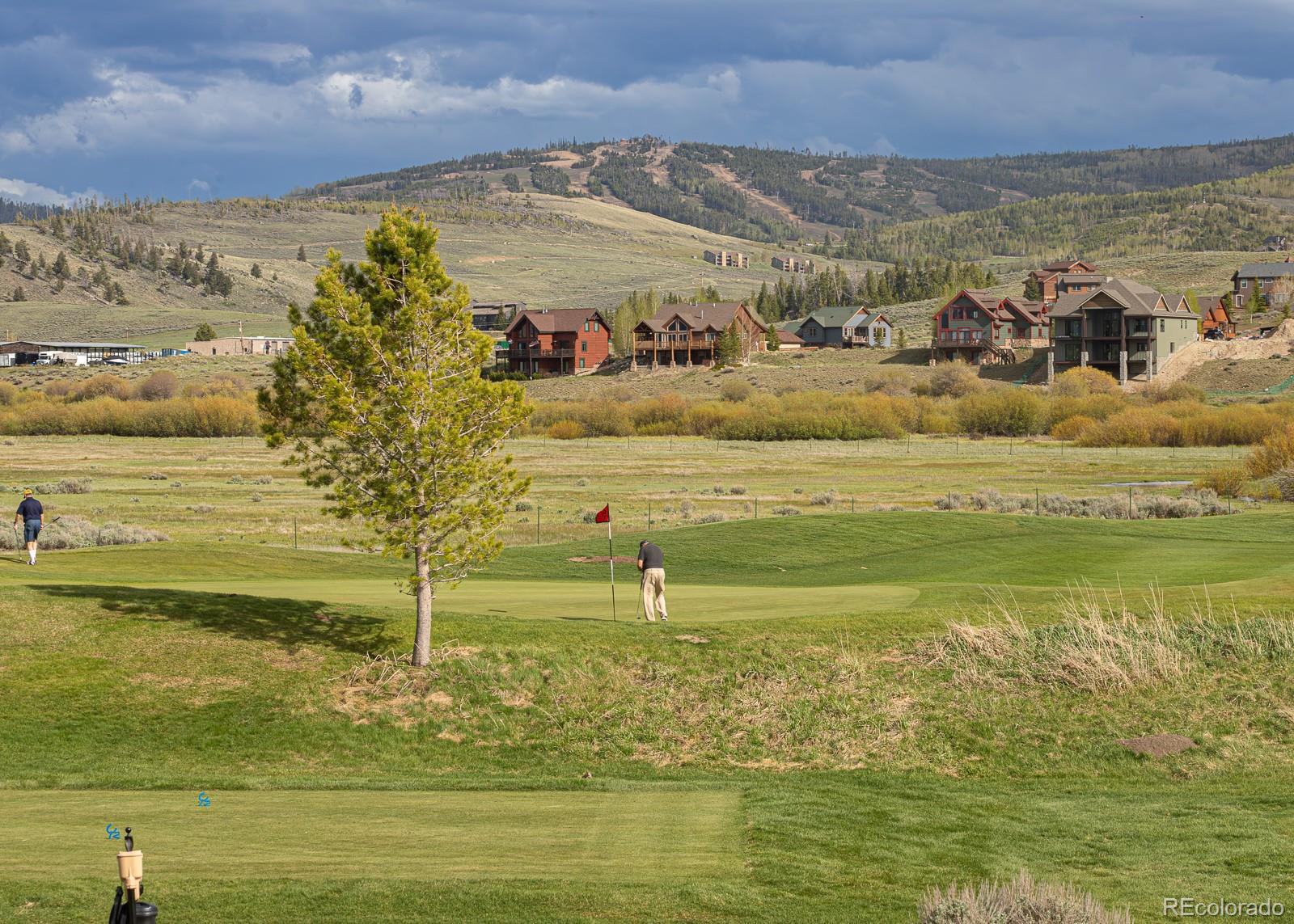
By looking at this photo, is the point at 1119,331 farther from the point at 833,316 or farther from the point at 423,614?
the point at 423,614

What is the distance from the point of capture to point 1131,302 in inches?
4990

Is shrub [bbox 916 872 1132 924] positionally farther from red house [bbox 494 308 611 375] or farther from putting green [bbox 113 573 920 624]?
red house [bbox 494 308 611 375]

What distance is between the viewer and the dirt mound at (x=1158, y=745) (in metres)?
20.4

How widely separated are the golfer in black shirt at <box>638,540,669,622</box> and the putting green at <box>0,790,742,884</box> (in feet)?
29.6

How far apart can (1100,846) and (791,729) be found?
7.56m

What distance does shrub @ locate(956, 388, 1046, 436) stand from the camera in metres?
107

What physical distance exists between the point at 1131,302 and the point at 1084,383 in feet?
49.9

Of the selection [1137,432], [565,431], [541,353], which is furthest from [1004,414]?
[541,353]

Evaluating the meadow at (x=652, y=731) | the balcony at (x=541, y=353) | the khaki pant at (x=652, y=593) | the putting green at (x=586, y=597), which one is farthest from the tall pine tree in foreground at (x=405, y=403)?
the balcony at (x=541, y=353)

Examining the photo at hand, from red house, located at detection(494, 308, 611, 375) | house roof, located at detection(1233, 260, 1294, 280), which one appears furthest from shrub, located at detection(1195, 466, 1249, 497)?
house roof, located at detection(1233, 260, 1294, 280)

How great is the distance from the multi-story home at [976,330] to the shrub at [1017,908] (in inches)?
5222

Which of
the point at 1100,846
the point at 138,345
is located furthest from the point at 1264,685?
the point at 138,345

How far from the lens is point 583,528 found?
50.9 metres

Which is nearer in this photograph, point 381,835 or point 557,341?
point 381,835
